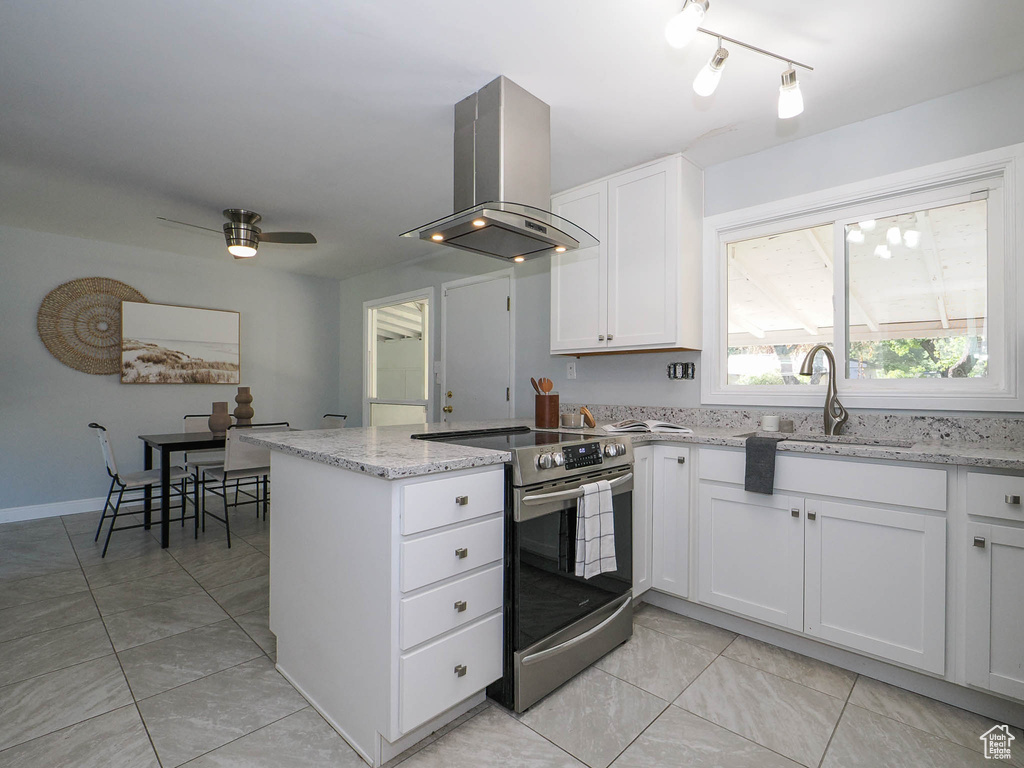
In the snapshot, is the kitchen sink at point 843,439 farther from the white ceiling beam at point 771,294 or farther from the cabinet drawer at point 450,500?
the cabinet drawer at point 450,500

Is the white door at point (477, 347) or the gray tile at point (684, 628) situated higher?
the white door at point (477, 347)

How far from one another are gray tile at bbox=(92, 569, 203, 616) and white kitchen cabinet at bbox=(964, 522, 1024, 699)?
3.46 meters

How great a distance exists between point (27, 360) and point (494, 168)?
176 inches

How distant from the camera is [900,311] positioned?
233cm

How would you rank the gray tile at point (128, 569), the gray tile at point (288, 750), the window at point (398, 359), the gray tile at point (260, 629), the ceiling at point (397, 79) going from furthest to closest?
the window at point (398, 359) → the gray tile at point (128, 569) → the gray tile at point (260, 629) → the ceiling at point (397, 79) → the gray tile at point (288, 750)

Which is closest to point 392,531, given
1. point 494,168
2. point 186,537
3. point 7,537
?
point 494,168

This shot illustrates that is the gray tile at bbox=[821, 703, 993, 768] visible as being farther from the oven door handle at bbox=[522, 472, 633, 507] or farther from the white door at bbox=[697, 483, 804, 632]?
the oven door handle at bbox=[522, 472, 633, 507]

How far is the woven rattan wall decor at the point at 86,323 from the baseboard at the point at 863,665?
16.1 feet

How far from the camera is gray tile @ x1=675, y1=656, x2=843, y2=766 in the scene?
5.18ft

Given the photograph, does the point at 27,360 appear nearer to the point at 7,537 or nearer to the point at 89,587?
the point at 7,537

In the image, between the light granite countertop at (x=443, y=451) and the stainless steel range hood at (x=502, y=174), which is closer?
the light granite countertop at (x=443, y=451)

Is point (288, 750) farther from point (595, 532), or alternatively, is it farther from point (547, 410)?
point (547, 410)
